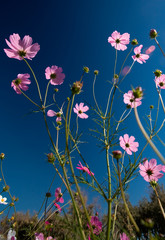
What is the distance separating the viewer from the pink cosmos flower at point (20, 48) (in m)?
1.09

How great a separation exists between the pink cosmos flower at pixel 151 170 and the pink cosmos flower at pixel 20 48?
3.34 ft

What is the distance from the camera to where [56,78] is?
4.14 ft

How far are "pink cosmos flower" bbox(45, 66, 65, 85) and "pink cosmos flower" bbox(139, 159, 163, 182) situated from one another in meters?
0.80

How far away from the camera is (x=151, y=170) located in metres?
1.28

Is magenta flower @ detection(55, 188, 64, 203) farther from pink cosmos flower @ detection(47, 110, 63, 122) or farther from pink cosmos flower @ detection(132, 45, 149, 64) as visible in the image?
pink cosmos flower @ detection(132, 45, 149, 64)

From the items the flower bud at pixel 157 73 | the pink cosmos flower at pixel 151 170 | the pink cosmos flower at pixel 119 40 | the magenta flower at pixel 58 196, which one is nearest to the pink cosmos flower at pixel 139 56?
the pink cosmos flower at pixel 119 40

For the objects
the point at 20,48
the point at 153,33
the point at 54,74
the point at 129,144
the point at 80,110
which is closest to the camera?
the point at 20,48

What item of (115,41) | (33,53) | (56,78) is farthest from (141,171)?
(115,41)

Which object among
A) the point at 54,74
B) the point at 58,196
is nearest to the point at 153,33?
the point at 54,74

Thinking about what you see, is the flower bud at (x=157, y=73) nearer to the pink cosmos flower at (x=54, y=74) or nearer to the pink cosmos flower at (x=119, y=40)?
the pink cosmos flower at (x=119, y=40)

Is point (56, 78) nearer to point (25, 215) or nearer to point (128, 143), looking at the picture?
point (128, 143)

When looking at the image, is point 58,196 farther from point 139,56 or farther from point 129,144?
point 139,56

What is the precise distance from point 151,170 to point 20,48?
3.76 feet

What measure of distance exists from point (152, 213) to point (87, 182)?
38.3 ft
